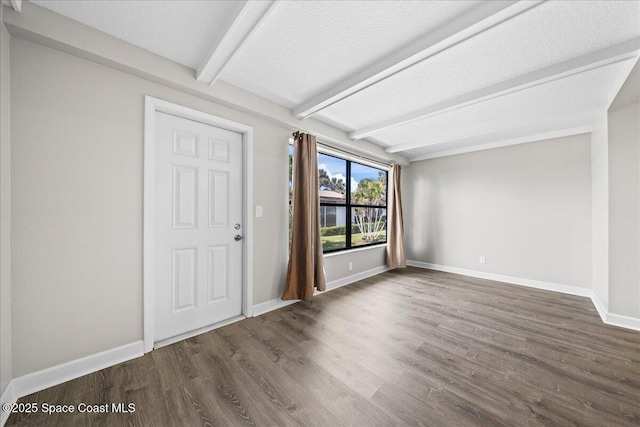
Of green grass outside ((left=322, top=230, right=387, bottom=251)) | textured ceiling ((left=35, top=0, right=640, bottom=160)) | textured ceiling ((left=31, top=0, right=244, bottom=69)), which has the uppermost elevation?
textured ceiling ((left=31, top=0, right=244, bottom=69))

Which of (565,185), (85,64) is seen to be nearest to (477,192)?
(565,185)

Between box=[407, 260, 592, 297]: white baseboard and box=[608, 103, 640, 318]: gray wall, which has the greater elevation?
box=[608, 103, 640, 318]: gray wall

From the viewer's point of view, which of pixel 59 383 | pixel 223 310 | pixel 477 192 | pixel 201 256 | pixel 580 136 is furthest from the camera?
pixel 477 192

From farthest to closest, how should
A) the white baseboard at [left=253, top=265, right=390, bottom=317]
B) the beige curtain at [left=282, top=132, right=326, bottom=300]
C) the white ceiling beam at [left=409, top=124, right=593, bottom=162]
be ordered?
the white ceiling beam at [left=409, top=124, right=593, bottom=162] < the beige curtain at [left=282, top=132, right=326, bottom=300] < the white baseboard at [left=253, top=265, right=390, bottom=317]

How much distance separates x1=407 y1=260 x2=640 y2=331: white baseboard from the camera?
7.81 ft

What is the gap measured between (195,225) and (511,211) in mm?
4741

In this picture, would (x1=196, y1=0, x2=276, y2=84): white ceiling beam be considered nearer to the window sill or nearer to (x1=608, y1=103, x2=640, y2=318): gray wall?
the window sill

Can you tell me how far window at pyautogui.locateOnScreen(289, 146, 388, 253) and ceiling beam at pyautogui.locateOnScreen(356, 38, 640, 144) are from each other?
1.32 meters

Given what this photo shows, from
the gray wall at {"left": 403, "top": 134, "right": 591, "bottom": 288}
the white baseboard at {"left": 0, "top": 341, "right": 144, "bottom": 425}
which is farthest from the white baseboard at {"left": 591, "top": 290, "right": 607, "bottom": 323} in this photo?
the white baseboard at {"left": 0, "top": 341, "right": 144, "bottom": 425}

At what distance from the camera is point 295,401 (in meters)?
1.43

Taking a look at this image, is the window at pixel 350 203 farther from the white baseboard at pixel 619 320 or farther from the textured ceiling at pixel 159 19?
the white baseboard at pixel 619 320

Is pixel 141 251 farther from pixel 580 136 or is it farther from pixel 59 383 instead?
pixel 580 136

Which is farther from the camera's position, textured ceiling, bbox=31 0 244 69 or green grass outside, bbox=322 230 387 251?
green grass outside, bbox=322 230 387 251

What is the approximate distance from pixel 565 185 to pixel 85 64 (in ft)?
18.6
